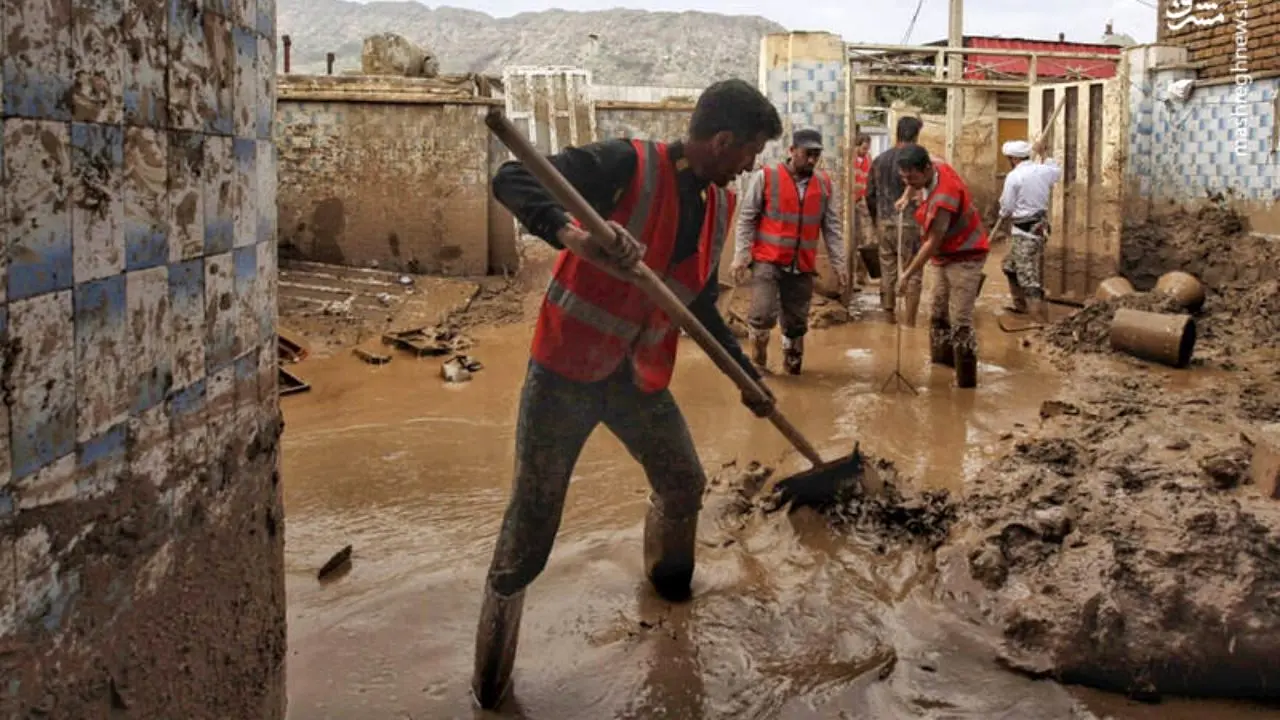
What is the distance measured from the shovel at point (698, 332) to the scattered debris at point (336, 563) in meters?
1.75

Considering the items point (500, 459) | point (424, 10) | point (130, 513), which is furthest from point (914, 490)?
point (424, 10)

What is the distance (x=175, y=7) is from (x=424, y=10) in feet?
192

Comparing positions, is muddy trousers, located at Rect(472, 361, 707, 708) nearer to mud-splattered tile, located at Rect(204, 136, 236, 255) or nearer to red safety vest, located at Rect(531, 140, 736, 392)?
red safety vest, located at Rect(531, 140, 736, 392)

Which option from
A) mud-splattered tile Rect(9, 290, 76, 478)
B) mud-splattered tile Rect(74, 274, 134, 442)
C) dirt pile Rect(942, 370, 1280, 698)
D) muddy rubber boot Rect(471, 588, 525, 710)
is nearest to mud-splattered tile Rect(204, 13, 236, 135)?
mud-splattered tile Rect(74, 274, 134, 442)

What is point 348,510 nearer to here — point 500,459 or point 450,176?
point 500,459

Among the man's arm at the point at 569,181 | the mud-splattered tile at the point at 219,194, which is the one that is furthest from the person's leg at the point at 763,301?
the mud-splattered tile at the point at 219,194

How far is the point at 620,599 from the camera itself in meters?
3.65

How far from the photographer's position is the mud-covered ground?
9.75 ft

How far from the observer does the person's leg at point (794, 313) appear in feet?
22.9

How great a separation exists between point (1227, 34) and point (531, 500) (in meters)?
8.81

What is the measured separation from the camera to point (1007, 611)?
10.8 ft

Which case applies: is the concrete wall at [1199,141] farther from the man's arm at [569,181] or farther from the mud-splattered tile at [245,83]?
the mud-splattered tile at [245,83]

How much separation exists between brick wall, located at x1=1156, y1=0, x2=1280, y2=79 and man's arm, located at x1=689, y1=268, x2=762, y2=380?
7326 mm

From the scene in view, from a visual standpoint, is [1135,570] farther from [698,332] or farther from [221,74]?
[221,74]
